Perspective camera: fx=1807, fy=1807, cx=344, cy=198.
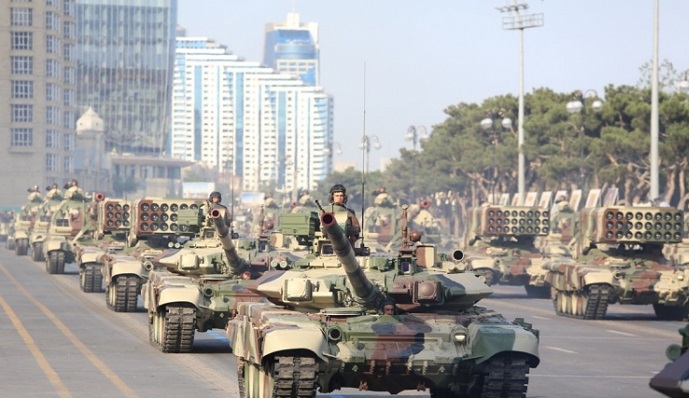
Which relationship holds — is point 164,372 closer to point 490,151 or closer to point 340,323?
point 340,323

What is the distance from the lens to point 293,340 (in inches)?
723

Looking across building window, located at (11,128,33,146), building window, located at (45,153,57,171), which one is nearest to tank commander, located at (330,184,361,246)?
building window, located at (45,153,57,171)

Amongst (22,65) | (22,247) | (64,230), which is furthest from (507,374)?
(22,65)

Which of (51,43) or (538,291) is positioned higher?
(51,43)

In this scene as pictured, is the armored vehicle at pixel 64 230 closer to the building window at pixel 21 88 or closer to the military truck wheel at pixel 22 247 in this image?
the military truck wheel at pixel 22 247

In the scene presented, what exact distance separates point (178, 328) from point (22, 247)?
189 ft

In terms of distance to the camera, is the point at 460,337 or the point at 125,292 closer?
the point at 460,337

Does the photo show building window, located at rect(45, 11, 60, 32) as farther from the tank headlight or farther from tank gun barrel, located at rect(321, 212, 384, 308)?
the tank headlight

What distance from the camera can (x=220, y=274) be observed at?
1216 inches

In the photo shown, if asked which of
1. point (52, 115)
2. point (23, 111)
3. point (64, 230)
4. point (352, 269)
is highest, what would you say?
point (23, 111)

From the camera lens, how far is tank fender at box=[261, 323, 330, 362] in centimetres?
1833

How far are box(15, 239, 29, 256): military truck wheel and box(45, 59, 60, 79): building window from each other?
368ft

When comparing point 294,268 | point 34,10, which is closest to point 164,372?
point 294,268

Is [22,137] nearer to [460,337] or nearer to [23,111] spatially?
[23,111]
